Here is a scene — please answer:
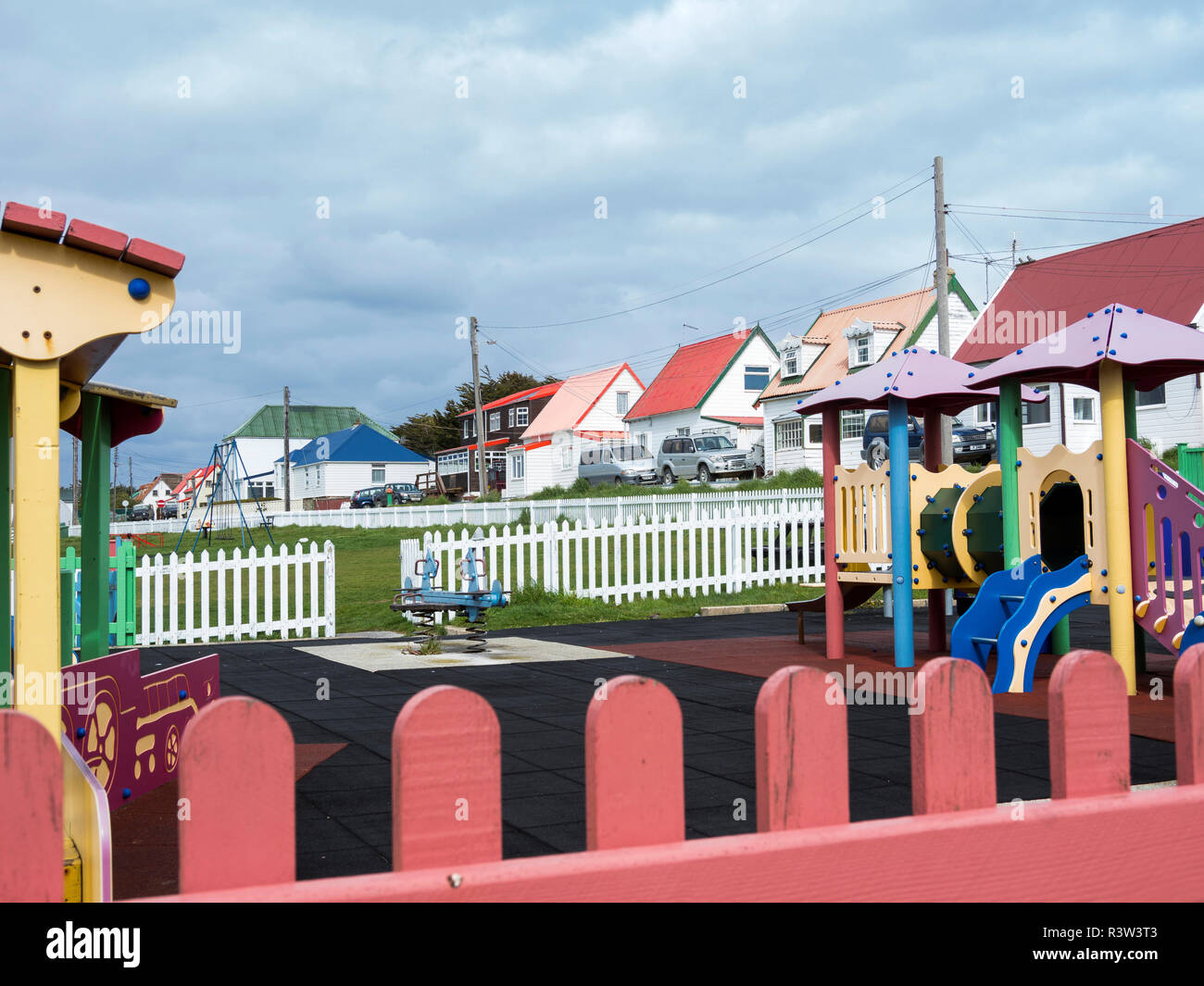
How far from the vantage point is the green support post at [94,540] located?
4.10m

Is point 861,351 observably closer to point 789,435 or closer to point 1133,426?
point 789,435

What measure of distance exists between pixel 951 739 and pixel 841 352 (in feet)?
122

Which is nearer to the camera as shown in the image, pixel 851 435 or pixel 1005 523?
pixel 1005 523

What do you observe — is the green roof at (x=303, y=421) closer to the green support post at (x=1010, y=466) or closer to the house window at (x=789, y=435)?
the house window at (x=789, y=435)

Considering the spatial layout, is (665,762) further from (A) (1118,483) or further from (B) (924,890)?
(A) (1118,483)

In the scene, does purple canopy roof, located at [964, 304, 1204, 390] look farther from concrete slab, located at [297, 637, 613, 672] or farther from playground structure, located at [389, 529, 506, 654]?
playground structure, located at [389, 529, 506, 654]

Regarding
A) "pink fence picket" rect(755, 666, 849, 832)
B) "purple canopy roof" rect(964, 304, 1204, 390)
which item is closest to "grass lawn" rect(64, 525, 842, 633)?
"purple canopy roof" rect(964, 304, 1204, 390)

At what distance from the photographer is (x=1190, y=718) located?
82.9 inches

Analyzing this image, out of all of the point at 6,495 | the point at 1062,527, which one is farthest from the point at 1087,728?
the point at 1062,527

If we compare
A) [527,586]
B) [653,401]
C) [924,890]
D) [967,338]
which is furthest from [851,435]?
[924,890]

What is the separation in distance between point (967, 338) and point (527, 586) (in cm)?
2353

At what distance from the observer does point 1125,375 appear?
24.4 ft

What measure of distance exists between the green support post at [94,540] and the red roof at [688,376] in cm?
4103

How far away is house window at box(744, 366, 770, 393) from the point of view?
1805 inches
